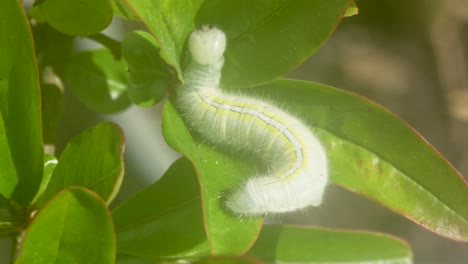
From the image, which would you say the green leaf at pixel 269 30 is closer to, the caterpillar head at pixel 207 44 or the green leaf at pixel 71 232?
the caterpillar head at pixel 207 44

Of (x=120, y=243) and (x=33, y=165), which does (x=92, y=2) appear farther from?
(x=120, y=243)

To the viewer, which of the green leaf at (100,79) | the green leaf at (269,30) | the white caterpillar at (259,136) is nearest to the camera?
the green leaf at (269,30)

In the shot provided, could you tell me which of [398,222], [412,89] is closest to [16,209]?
[398,222]

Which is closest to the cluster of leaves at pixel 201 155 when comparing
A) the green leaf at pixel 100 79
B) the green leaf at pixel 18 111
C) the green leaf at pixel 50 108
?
the green leaf at pixel 18 111

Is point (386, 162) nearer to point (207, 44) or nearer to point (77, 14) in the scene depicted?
point (207, 44)

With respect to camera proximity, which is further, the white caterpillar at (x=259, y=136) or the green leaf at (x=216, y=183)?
the white caterpillar at (x=259, y=136)

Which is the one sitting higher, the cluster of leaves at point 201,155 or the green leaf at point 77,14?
the green leaf at point 77,14

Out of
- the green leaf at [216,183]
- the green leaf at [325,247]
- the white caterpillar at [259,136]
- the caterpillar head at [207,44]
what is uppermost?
the caterpillar head at [207,44]
